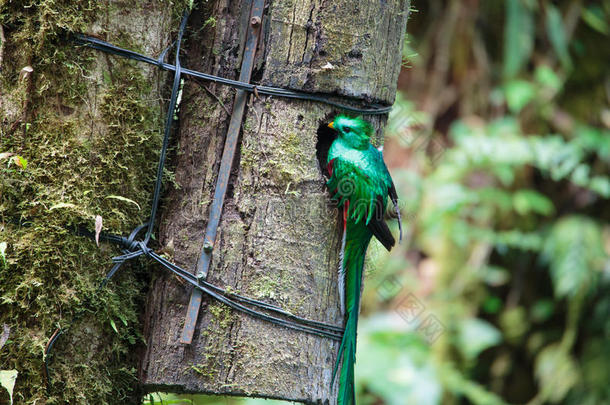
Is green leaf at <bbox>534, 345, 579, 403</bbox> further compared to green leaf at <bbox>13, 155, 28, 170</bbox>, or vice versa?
green leaf at <bbox>534, 345, 579, 403</bbox>

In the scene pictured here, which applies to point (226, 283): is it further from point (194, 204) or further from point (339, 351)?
point (339, 351)

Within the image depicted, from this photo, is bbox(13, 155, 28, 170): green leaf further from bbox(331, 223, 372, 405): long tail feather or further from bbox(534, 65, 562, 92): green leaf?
bbox(534, 65, 562, 92): green leaf

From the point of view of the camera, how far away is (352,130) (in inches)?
92.2

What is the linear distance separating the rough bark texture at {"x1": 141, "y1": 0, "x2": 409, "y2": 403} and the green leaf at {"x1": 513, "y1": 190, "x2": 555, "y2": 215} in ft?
12.3

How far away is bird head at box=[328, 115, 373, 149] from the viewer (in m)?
2.34

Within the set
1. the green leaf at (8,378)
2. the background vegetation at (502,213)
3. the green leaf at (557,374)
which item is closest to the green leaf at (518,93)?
the background vegetation at (502,213)

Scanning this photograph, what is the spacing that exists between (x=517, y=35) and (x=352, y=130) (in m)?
3.98

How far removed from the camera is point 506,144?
533cm

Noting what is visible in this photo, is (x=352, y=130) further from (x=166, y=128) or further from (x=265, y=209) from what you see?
(x=166, y=128)

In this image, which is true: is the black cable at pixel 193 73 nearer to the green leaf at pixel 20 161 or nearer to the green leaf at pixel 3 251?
the green leaf at pixel 20 161

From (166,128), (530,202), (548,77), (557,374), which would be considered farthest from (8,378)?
(548,77)

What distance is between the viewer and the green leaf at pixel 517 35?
18.6ft

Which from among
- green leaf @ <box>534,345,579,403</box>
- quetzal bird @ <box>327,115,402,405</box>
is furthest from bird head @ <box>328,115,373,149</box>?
green leaf @ <box>534,345,579,403</box>

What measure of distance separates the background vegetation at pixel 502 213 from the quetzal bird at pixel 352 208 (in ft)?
9.65
